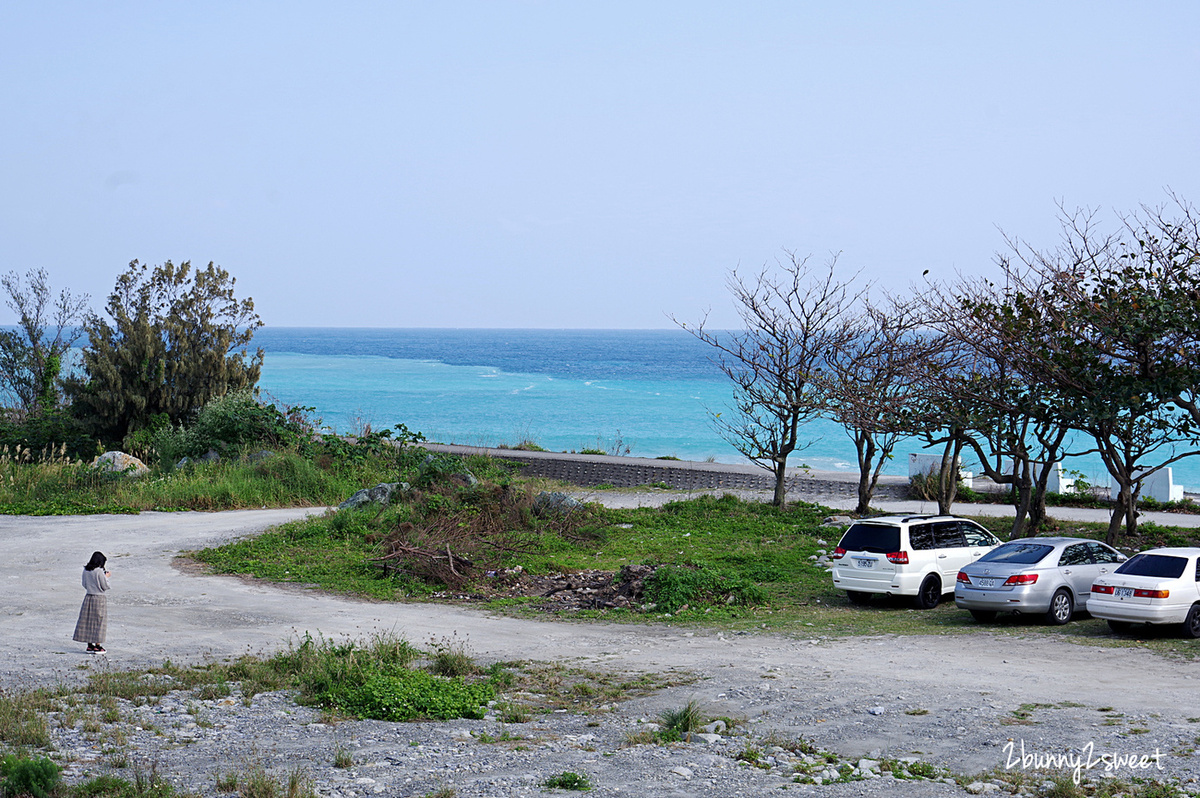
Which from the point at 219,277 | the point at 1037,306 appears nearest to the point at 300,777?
the point at 1037,306

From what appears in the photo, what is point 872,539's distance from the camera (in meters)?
16.3

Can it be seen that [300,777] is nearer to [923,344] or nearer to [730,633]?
[730,633]

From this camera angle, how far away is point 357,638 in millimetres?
12883

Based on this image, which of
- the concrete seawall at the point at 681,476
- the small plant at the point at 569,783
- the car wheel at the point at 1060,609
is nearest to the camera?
the small plant at the point at 569,783

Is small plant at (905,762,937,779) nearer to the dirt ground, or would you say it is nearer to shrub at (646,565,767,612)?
the dirt ground

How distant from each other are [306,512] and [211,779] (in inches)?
700

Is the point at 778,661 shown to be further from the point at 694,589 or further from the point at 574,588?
the point at 574,588

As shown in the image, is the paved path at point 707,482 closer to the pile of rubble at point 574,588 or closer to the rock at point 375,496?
the rock at point 375,496

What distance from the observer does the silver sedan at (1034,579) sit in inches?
567

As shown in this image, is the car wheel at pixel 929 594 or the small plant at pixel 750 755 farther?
the car wheel at pixel 929 594

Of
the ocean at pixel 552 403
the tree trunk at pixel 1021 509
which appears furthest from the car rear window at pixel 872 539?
the ocean at pixel 552 403

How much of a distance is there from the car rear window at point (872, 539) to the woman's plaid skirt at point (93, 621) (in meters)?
11.0

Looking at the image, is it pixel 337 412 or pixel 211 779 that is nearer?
pixel 211 779

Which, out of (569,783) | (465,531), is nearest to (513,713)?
(569,783)
